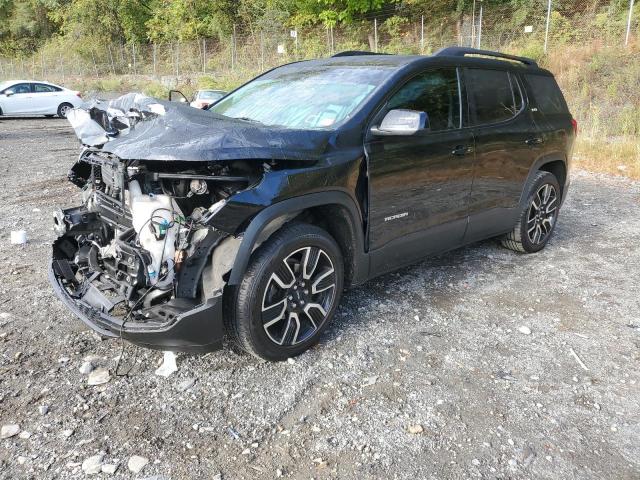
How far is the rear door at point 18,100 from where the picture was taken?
788 inches

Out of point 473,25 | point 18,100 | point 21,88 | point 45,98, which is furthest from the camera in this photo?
point 473,25

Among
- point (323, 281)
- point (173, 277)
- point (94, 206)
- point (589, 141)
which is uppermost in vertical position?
point (94, 206)

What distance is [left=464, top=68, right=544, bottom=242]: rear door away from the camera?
4441 millimetres

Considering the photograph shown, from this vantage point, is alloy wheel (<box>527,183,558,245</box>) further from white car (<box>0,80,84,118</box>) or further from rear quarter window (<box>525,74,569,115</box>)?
white car (<box>0,80,84,118</box>)

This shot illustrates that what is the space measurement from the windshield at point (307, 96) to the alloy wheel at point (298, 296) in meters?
0.91

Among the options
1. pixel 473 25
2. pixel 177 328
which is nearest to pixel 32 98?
pixel 473 25

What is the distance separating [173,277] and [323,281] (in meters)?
0.97

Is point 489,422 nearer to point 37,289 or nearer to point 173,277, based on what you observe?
point 173,277

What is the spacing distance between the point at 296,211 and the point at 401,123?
0.90 meters

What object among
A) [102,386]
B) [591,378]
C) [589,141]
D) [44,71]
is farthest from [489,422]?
[44,71]

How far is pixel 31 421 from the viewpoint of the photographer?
Result: 2814mm

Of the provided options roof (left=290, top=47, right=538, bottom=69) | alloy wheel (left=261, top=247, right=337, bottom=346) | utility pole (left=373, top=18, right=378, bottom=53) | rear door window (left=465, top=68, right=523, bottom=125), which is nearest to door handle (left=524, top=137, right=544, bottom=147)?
rear door window (left=465, top=68, right=523, bottom=125)

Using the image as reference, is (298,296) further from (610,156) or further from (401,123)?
(610,156)

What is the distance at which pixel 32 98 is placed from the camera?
20469mm
